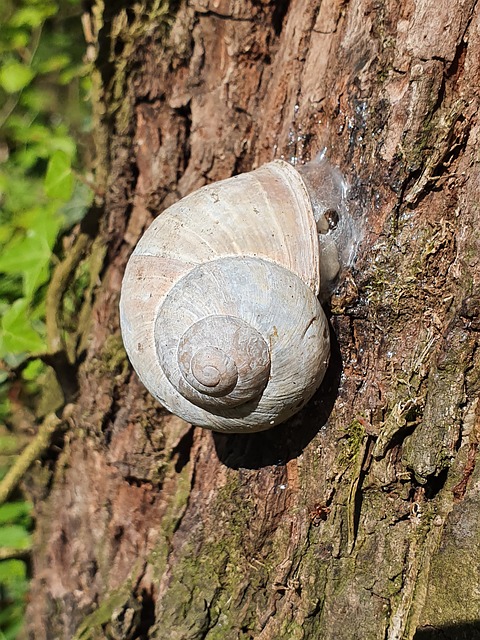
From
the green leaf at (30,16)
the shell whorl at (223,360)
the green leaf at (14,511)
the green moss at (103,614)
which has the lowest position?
the green leaf at (14,511)

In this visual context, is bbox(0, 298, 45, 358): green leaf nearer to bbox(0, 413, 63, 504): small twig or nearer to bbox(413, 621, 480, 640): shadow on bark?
bbox(0, 413, 63, 504): small twig

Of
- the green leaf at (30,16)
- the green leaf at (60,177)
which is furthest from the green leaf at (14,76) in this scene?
the green leaf at (60,177)

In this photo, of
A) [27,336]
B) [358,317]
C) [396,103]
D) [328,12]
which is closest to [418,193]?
[396,103]

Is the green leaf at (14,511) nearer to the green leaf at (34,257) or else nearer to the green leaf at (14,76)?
the green leaf at (34,257)

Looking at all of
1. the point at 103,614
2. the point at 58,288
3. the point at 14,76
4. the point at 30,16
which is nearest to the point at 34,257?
the point at 58,288

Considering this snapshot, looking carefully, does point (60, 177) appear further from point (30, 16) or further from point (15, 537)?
point (30, 16)

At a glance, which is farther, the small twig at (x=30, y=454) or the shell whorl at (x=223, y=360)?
the small twig at (x=30, y=454)

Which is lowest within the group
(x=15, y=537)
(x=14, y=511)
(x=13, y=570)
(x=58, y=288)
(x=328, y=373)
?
(x=13, y=570)
